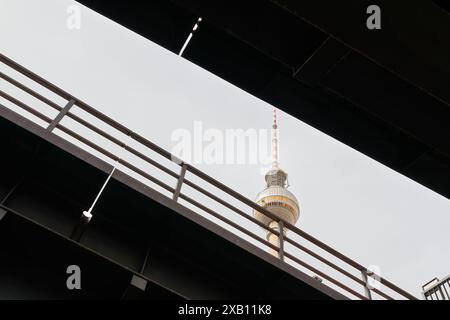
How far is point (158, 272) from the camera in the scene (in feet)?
26.4

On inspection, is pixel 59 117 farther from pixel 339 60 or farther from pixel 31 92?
pixel 339 60

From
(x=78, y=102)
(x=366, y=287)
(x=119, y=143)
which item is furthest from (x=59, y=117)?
(x=366, y=287)

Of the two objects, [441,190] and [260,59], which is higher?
[260,59]

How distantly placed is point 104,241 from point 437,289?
11.9 m

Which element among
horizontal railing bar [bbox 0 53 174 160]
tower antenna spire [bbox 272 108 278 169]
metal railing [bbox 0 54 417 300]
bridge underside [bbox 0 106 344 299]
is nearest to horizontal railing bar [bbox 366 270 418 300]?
metal railing [bbox 0 54 417 300]

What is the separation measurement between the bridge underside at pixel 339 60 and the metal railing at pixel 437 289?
9.68m

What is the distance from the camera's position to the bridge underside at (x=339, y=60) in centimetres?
442

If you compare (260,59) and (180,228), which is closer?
(260,59)

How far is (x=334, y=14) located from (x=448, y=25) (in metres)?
1.15
